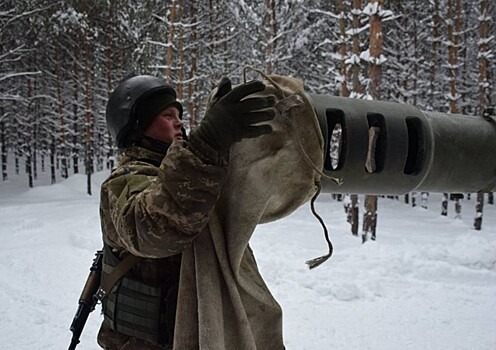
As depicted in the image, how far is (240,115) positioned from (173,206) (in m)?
0.31

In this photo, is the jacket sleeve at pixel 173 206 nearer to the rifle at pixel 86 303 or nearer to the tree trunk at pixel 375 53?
the rifle at pixel 86 303

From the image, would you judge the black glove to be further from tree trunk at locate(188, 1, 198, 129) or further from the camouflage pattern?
tree trunk at locate(188, 1, 198, 129)

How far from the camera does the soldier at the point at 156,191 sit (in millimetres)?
1271

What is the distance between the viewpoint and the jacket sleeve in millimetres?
1304

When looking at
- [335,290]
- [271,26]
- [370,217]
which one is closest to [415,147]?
[335,290]

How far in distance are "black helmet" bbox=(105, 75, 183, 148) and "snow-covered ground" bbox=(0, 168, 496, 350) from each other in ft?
12.6

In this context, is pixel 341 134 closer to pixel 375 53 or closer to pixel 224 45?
pixel 375 53

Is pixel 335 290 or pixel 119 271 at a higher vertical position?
pixel 119 271

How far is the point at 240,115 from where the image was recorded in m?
1.24

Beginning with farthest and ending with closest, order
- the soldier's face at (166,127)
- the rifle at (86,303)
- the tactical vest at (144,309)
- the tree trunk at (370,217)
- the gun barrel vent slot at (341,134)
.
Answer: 1. the tree trunk at (370,217)
2. the rifle at (86,303)
3. the soldier's face at (166,127)
4. the tactical vest at (144,309)
5. the gun barrel vent slot at (341,134)

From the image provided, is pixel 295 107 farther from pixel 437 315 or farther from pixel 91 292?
pixel 437 315

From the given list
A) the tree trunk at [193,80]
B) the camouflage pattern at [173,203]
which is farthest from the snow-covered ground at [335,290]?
the tree trunk at [193,80]

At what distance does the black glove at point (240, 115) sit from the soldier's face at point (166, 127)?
70 cm

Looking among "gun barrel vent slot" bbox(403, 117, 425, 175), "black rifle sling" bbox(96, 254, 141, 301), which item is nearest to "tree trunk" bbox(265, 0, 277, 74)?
"black rifle sling" bbox(96, 254, 141, 301)
